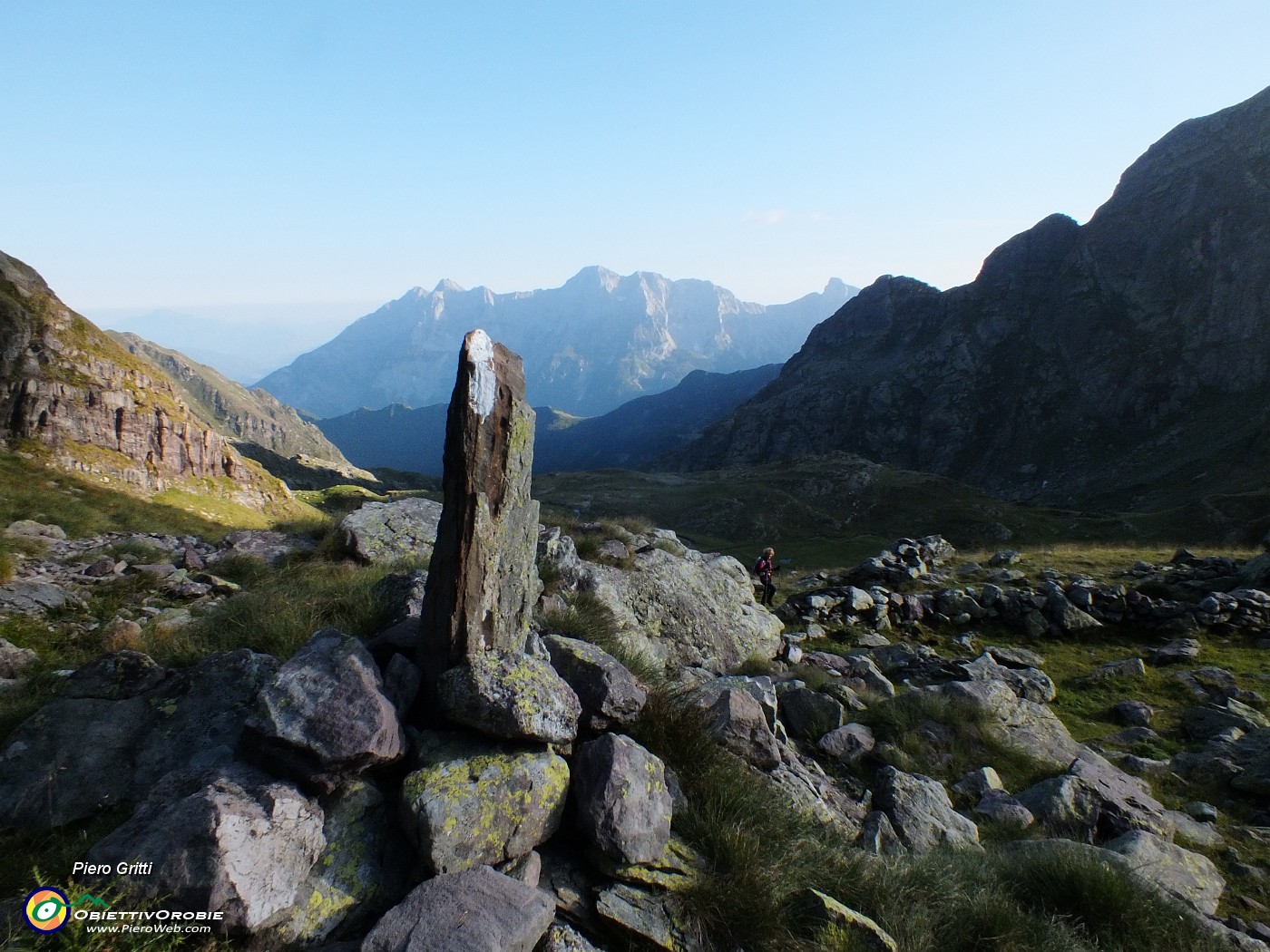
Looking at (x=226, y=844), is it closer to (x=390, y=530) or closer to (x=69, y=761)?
(x=69, y=761)

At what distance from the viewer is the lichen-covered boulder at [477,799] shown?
421cm

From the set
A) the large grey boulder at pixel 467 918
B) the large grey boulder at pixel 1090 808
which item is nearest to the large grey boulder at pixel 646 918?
the large grey boulder at pixel 467 918

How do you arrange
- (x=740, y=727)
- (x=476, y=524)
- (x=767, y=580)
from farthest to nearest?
1. (x=767, y=580)
2. (x=740, y=727)
3. (x=476, y=524)

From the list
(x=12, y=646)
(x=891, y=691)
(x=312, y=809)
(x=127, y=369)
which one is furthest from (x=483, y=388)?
(x=127, y=369)

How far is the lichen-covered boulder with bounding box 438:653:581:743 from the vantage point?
4.83 metres

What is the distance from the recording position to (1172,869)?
6.69 meters

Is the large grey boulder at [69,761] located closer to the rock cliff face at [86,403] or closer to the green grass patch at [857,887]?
the green grass patch at [857,887]

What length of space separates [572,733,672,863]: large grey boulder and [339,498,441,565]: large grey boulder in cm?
640

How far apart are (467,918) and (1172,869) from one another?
7506 mm

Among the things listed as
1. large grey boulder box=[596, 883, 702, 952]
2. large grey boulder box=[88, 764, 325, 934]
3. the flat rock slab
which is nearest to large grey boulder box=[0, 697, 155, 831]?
large grey boulder box=[88, 764, 325, 934]

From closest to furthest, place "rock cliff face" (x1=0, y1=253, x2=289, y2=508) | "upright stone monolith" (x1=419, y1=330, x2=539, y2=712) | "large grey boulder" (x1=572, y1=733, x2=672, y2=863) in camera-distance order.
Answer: "large grey boulder" (x1=572, y1=733, x2=672, y2=863), "upright stone monolith" (x1=419, y1=330, x2=539, y2=712), "rock cliff face" (x1=0, y1=253, x2=289, y2=508)

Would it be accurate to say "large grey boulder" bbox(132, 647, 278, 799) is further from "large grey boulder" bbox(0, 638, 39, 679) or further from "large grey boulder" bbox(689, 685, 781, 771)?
"large grey boulder" bbox(689, 685, 781, 771)

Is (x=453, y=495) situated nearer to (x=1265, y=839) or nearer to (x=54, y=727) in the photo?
(x=54, y=727)

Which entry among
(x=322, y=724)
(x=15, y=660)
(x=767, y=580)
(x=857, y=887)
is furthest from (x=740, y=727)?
(x=767, y=580)
